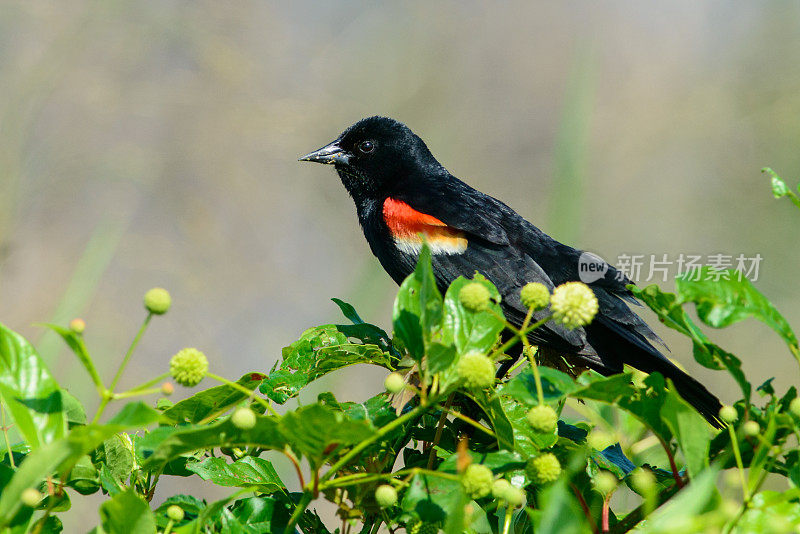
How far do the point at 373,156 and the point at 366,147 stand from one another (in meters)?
0.05

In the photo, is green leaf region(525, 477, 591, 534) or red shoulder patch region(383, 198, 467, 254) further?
red shoulder patch region(383, 198, 467, 254)

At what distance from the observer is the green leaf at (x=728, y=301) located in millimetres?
722

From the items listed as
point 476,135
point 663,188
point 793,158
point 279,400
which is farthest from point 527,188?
point 279,400

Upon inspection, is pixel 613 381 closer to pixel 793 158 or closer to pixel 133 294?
pixel 133 294

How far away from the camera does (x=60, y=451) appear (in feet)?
1.90

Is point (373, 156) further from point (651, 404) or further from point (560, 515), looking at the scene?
point (560, 515)

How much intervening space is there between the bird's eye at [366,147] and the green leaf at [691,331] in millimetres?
2215

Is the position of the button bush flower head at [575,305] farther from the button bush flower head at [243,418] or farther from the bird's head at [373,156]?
the bird's head at [373,156]

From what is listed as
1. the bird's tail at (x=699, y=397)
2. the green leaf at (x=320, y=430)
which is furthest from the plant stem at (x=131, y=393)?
the bird's tail at (x=699, y=397)

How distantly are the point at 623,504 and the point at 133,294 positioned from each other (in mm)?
3100

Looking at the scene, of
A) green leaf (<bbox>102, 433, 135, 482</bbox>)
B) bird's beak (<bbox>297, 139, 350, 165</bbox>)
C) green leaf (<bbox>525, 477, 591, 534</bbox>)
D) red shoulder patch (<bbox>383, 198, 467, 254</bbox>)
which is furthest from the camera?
bird's beak (<bbox>297, 139, 350, 165</bbox>)

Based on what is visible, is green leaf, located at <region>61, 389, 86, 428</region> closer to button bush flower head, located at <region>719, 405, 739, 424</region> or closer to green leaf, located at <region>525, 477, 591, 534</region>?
green leaf, located at <region>525, 477, 591, 534</region>

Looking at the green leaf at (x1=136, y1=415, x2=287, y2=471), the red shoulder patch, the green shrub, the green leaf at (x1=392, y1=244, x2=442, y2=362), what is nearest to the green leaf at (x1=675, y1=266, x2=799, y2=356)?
the green shrub

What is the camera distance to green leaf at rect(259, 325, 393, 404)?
1.01m
